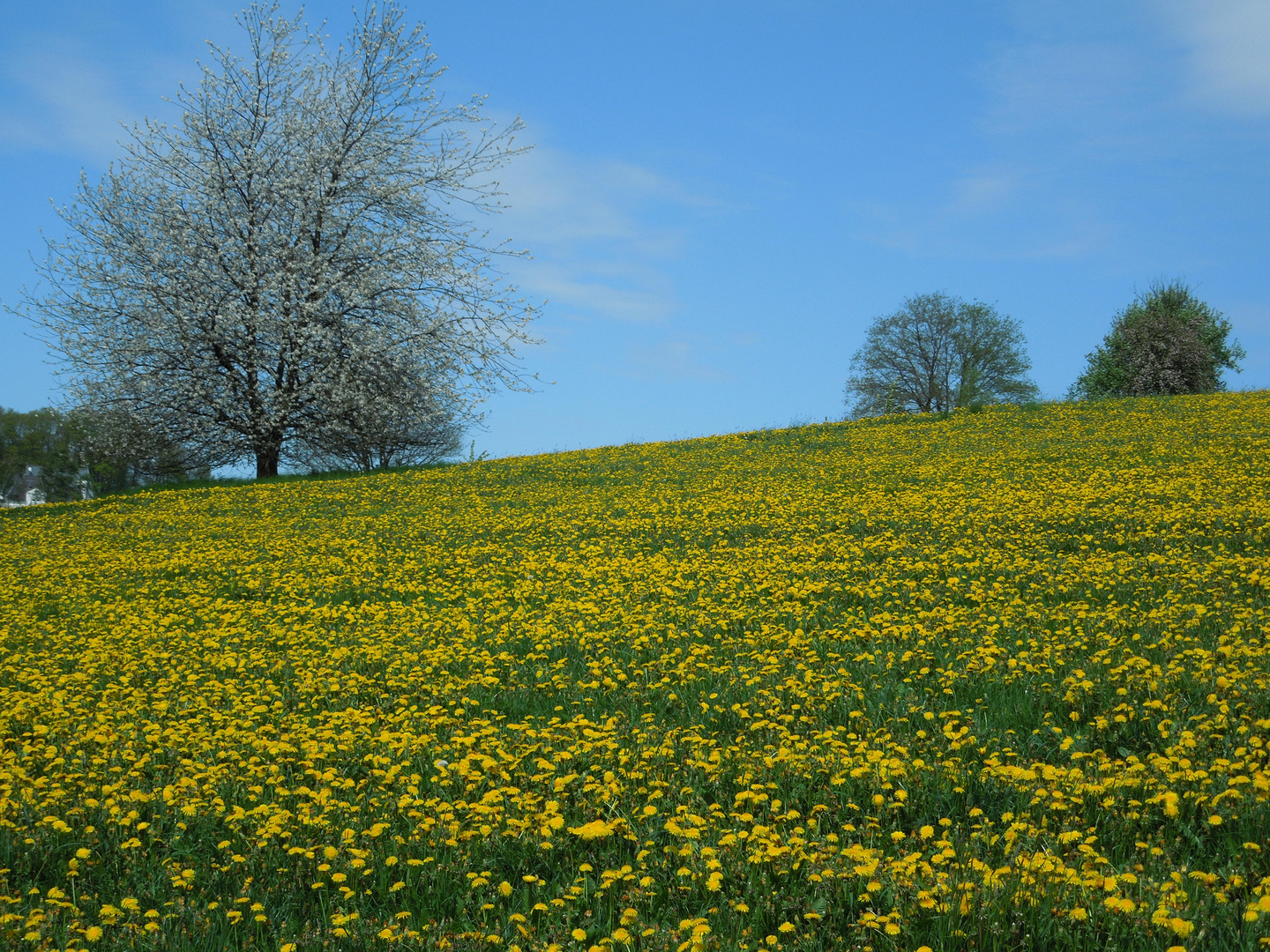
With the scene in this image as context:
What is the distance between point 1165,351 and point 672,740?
4457 centimetres

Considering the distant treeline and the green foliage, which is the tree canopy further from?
the distant treeline

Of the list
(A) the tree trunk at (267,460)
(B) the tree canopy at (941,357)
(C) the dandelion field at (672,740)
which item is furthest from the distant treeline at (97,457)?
(B) the tree canopy at (941,357)

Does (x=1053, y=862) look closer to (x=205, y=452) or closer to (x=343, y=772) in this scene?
(x=343, y=772)

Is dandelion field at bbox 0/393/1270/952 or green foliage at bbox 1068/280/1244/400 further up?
green foliage at bbox 1068/280/1244/400

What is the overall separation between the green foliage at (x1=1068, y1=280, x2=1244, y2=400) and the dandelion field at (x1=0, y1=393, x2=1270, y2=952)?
33203 mm

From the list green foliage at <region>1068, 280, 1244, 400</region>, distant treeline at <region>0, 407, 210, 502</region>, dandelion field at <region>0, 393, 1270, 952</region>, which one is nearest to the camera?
dandelion field at <region>0, 393, 1270, 952</region>

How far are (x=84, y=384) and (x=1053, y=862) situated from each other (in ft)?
86.7

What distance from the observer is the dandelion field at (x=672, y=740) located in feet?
13.0

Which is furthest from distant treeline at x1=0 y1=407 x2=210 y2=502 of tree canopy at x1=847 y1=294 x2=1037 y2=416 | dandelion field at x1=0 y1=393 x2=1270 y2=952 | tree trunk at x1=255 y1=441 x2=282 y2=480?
tree canopy at x1=847 y1=294 x2=1037 y2=416

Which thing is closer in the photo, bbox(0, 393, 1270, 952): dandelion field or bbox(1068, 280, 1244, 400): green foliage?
bbox(0, 393, 1270, 952): dandelion field

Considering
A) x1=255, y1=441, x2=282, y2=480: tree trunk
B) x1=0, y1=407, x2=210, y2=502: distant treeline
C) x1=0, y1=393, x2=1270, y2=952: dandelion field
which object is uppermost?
x1=0, y1=407, x2=210, y2=502: distant treeline

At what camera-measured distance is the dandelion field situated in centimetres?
395

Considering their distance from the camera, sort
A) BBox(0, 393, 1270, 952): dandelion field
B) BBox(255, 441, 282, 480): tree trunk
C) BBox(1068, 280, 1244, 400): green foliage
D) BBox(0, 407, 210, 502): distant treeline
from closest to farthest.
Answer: BBox(0, 393, 1270, 952): dandelion field → BBox(0, 407, 210, 502): distant treeline → BBox(255, 441, 282, 480): tree trunk → BBox(1068, 280, 1244, 400): green foliage

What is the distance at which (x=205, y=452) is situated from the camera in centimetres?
2605
